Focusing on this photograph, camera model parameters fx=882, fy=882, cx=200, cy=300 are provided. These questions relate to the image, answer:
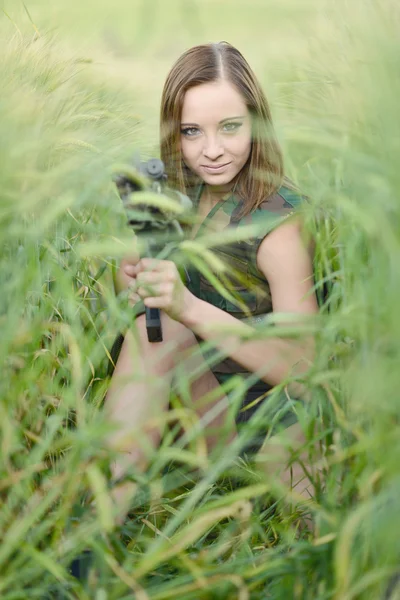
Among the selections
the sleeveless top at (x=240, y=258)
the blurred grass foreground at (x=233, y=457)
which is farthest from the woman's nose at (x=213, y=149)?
the blurred grass foreground at (x=233, y=457)

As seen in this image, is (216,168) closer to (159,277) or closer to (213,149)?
(213,149)

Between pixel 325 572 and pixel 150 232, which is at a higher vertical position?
pixel 150 232

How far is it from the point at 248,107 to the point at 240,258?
1.07ft

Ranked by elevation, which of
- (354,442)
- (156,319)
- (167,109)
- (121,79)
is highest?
(121,79)

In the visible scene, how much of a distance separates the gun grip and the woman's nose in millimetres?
377

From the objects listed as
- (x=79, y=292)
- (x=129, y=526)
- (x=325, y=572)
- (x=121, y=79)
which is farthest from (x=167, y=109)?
(x=325, y=572)

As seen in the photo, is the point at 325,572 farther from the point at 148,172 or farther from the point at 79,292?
the point at 79,292

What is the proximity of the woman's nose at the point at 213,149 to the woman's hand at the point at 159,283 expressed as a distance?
15.4 inches

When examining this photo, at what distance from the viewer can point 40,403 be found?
Result: 48.9 inches

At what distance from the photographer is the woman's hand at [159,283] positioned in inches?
47.6

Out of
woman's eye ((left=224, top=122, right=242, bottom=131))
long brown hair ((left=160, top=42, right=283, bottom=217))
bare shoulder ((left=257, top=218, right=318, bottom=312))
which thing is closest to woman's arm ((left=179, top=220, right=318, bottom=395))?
bare shoulder ((left=257, top=218, right=318, bottom=312))

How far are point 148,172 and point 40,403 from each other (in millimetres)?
358

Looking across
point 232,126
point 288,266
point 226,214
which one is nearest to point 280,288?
point 288,266

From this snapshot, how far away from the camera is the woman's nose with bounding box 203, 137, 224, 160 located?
164 centimetres
